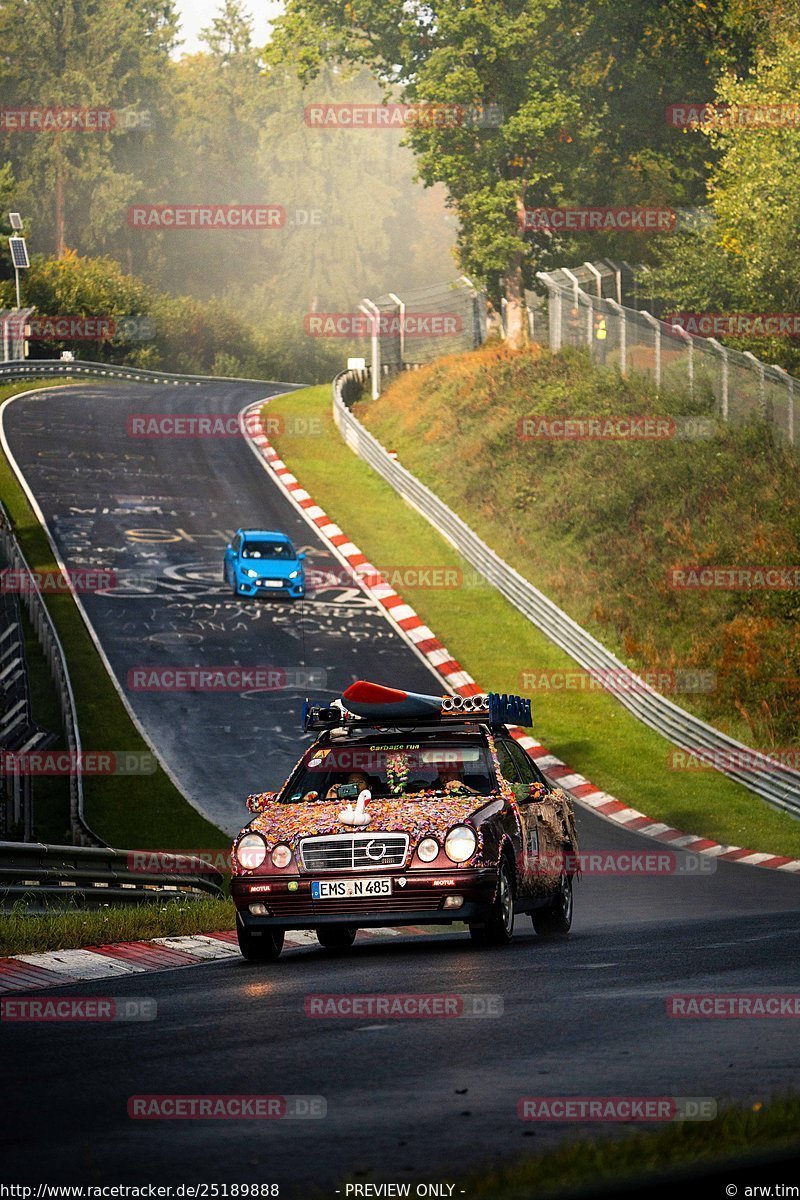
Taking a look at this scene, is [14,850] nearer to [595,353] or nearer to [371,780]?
[371,780]

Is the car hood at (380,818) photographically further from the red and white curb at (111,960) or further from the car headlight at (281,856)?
the red and white curb at (111,960)

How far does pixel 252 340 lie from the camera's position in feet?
340

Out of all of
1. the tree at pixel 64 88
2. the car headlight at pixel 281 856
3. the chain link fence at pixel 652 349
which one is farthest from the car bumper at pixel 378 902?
the tree at pixel 64 88

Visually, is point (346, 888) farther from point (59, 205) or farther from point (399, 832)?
point (59, 205)

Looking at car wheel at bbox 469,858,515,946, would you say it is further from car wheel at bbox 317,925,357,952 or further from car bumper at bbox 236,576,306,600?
car bumper at bbox 236,576,306,600

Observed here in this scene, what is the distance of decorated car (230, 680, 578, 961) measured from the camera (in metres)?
11.5

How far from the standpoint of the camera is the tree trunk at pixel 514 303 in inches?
2213

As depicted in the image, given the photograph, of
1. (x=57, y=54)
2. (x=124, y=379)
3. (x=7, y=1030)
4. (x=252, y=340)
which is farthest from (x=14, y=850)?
(x=57, y=54)

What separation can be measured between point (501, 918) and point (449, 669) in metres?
18.8

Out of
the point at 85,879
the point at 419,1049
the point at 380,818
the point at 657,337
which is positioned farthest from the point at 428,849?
the point at 657,337

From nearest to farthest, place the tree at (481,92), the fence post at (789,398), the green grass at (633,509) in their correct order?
the green grass at (633,509) < the fence post at (789,398) < the tree at (481,92)

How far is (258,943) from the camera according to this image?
11828 millimetres

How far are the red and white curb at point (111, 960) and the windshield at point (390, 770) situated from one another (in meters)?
1.29

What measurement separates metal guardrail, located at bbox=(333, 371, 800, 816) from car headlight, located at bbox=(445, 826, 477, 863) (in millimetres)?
12858
